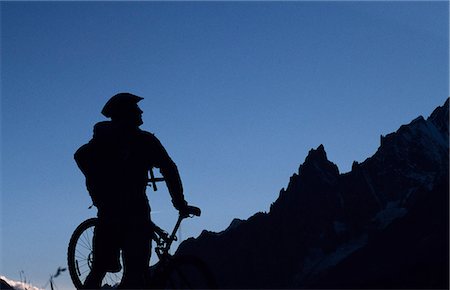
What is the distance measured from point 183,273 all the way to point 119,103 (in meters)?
2.69

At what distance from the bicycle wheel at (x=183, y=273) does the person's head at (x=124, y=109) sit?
2.25 m

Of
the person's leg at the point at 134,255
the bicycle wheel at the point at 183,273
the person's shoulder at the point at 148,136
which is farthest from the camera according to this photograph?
the person's shoulder at the point at 148,136

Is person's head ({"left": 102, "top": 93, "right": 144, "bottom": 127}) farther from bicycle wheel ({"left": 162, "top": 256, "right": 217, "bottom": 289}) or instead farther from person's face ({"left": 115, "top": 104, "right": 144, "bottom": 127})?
bicycle wheel ({"left": 162, "top": 256, "right": 217, "bottom": 289})

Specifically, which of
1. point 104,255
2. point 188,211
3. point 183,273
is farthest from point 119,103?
point 183,273

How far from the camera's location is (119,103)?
9.38 metres

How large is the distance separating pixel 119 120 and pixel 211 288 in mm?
2947

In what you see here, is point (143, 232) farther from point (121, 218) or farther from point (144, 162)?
point (144, 162)

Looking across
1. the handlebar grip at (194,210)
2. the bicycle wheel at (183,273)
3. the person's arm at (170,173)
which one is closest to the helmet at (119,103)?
the person's arm at (170,173)

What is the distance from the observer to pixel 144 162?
9141 mm

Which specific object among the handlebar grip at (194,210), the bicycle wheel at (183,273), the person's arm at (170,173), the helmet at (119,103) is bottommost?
the bicycle wheel at (183,273)

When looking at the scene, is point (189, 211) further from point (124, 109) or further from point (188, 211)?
point (124, 109)

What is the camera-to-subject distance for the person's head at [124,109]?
9375mm

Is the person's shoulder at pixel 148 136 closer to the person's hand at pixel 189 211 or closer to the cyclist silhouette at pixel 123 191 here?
the cyclist silhouette at pixel 123 191

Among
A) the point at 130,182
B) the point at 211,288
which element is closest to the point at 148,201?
the point at 130,182
